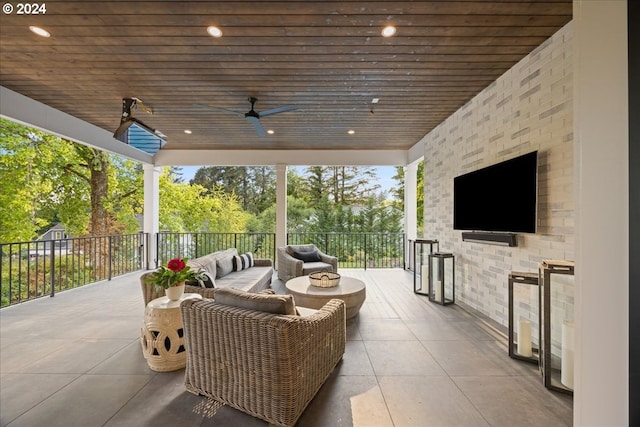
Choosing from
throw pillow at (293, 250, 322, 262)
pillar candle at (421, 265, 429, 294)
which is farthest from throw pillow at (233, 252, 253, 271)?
pillar candle at (421, 265, 429, 294)

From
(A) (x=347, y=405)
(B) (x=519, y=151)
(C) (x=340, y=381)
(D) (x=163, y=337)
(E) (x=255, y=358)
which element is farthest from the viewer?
(B) (x=519, y=151)

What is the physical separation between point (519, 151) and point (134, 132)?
203 inches

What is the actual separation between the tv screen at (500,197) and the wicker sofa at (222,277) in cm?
296

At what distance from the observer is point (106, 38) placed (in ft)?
8.14

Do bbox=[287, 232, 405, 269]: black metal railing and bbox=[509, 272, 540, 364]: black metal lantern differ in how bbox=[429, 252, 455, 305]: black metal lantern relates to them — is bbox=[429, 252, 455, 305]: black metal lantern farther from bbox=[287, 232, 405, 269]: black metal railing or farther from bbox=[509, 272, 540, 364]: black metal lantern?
bbox=[287, 232, 405, 269]: black metal railing

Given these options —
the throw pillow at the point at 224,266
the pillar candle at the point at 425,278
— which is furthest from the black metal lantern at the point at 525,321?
the throw pillow at the point at 224,266

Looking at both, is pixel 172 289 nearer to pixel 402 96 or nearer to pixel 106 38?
pixel 106 38

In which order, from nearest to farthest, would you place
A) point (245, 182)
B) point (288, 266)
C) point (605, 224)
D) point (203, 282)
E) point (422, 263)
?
point (605, 224)
point (203, 282)
point (422, 263)
point (288, 266)
point (245, 182)

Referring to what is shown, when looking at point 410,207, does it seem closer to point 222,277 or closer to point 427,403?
point 222,277

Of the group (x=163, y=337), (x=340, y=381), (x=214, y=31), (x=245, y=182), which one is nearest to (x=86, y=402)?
(x=163, y=337)

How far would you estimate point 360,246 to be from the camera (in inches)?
322

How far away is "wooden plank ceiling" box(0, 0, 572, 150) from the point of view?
7.08 ft

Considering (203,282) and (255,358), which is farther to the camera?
(203,282)

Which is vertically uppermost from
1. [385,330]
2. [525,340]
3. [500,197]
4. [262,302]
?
[500,197]
